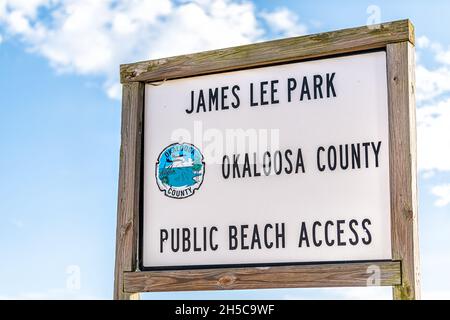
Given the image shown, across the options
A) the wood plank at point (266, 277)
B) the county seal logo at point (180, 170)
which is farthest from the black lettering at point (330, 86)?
the wood plank at point (266, 277)

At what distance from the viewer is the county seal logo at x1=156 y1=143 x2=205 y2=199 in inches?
191

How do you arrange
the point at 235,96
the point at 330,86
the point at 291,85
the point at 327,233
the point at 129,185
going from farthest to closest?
the point at 129,185
the point at 235,96
the point at 291,85
the point at 330,86
the point at 327,233

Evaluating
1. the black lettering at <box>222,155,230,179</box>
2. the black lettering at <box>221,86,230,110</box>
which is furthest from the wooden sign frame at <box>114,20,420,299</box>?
the black lettering at <box>222,155,230,179</box>

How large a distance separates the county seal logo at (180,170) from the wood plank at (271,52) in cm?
51

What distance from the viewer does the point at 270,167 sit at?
462 centimetres

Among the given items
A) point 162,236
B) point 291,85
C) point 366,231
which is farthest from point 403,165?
point 162,236

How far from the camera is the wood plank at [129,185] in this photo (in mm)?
4918

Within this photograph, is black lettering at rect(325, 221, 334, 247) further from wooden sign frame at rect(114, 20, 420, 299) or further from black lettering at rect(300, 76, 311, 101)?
black lettering at rect(300, 76, 311, 101)

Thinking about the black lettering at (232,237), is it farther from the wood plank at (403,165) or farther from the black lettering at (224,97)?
the wood plank at (403,165)

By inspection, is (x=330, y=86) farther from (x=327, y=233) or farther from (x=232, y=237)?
(x=232, y=237)

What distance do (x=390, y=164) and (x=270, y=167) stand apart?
0.74 meters

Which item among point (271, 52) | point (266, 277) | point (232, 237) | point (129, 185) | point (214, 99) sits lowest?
point (266, 277)
